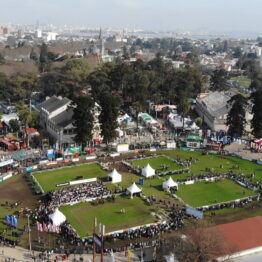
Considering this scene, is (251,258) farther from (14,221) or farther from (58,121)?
(58,121)

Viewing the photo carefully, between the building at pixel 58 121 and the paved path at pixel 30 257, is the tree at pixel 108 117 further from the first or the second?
the paved path at pixel 30 257

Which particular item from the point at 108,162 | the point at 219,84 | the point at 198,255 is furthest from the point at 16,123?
the point at 219,84

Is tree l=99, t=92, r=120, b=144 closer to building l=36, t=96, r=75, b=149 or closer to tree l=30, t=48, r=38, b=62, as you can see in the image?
building l=36, t=96, r=75, b=149

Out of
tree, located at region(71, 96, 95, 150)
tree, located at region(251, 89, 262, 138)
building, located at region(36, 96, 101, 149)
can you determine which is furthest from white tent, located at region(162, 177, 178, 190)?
tree, located at region(251, 89, 262, 138)

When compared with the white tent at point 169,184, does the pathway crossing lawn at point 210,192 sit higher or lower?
lower

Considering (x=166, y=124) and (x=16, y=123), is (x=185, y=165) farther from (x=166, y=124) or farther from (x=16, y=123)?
(x=16, y=123)

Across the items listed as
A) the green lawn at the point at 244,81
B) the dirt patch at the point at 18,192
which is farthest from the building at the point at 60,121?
the green lawn at the point at 244,81
